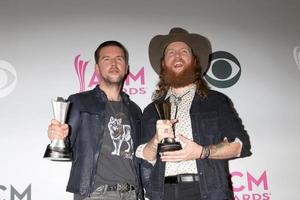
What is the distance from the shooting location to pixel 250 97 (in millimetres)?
3213

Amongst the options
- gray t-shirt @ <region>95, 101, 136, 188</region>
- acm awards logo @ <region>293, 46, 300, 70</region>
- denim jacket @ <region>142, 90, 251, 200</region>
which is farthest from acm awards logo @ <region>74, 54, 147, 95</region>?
acm awards logo @ <region>293, 46, 300, 70</region>

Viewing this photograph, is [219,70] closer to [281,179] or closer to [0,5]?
[281,179]

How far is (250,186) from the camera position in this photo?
10.00 ft

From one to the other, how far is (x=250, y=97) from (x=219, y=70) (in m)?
0.39

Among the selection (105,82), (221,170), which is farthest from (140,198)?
(105,82)

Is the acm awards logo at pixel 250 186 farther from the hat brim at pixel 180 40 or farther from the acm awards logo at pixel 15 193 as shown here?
the acm awards logo at pixel 15 193

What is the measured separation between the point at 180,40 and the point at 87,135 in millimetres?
1067

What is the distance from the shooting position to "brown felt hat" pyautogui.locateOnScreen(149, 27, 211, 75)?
9.04ft

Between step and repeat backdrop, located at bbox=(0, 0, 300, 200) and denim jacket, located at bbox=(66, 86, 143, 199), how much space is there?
0.47 metres

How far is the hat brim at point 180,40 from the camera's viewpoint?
275 centimetres

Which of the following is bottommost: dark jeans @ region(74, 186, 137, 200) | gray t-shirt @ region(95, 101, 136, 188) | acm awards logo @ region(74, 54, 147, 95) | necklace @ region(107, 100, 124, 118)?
dark jeans @ region(74, 186, 137, 200)

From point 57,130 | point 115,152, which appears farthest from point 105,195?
point 57,130

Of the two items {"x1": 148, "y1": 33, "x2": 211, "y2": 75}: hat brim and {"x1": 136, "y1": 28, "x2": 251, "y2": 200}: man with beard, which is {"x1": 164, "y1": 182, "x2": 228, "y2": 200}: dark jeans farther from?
{"x1": 148, "y1": 33, "x2": 211, "y2": 75}: hat brim

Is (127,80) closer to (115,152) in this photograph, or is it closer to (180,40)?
(180,40)
